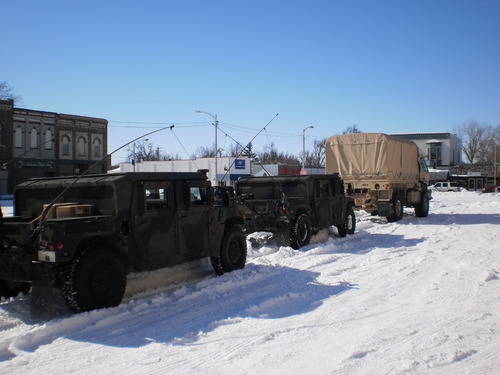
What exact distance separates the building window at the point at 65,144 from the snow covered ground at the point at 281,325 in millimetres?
45862

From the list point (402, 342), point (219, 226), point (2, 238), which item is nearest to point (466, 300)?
point (402, 342)

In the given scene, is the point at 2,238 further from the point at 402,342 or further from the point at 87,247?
the point at 402,342

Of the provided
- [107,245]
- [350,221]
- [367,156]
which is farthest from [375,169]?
[107,245]

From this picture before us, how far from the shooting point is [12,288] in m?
6.77

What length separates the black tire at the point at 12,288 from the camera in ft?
22.0

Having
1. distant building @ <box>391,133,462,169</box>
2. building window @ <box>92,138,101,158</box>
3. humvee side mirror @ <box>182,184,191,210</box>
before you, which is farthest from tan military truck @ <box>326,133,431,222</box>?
distant building @ <box>391,133,462,169</box>

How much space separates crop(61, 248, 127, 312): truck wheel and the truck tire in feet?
45.2

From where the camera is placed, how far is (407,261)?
9.62 meters

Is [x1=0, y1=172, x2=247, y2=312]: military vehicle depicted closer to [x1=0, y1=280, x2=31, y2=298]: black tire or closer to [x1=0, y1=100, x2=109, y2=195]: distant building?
[x1=0, y1=280, x2=31, y2=298]: black tire

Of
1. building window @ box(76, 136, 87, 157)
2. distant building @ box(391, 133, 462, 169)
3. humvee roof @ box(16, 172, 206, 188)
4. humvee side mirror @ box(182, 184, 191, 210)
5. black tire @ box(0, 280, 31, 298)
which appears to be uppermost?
distant building @ box(391, 133, 462, 169)

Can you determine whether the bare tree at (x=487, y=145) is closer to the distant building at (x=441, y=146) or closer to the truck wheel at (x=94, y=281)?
the distant building at (x=441, y=146)

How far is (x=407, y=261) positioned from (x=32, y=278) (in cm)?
697

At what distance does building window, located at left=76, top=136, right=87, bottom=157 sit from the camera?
170ft

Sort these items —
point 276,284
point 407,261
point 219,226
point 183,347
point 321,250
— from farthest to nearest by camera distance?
1. point 321,250
2. point 407,261
3. point 219,226
4. point 276,284
5. point 183,347
